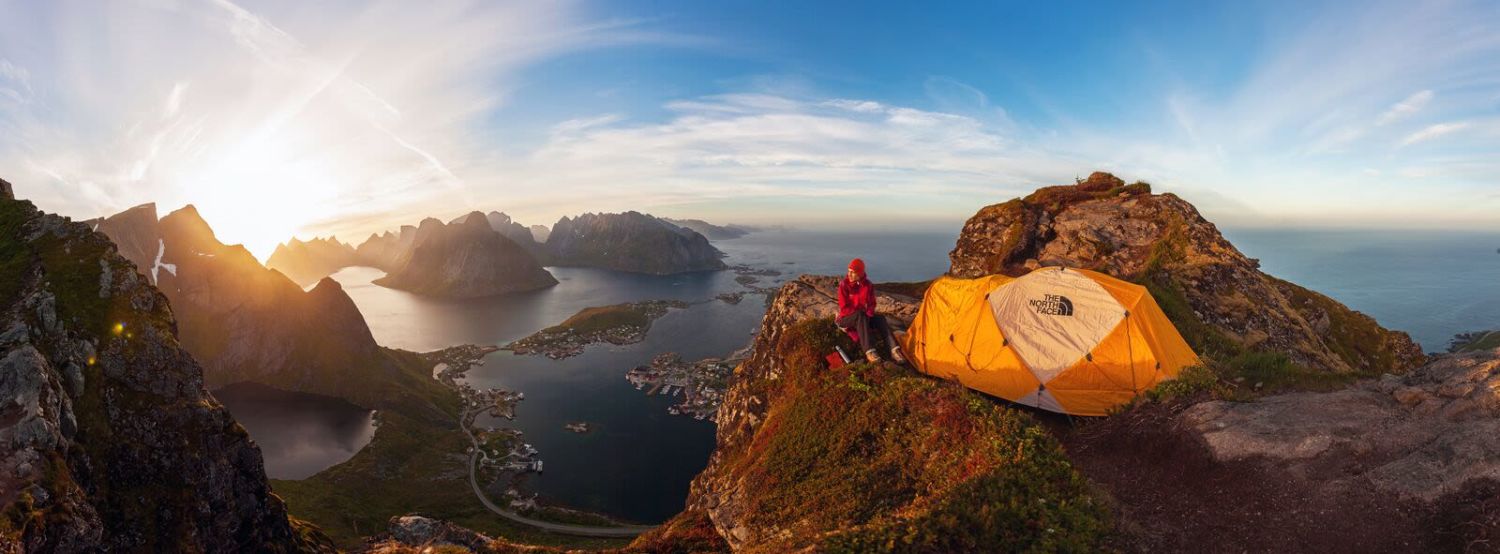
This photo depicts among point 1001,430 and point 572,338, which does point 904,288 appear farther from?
point 572,338

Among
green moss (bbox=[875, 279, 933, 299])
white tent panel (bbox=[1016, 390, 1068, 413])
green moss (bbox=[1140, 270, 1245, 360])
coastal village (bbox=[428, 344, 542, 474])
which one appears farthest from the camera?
coastal village (bbox=[428, 344, 542, 474])

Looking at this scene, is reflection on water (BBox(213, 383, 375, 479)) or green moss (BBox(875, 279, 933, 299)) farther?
reflection on water (BBox(213, 383, 375, 479))

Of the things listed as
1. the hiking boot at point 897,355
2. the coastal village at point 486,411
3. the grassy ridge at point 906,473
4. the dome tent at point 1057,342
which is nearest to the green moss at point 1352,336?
the dome tent at point 1057,342

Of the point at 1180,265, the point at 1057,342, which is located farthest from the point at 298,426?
the point at 1180,265

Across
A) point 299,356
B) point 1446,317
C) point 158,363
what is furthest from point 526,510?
point 1446,317

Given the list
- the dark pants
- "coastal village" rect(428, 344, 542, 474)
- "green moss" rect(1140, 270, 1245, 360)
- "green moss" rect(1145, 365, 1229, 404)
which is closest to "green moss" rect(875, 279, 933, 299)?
"green moss" rect(1140, 270, 1245, 360)

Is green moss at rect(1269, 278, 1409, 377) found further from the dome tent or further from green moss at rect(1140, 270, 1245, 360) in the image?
the dome tent

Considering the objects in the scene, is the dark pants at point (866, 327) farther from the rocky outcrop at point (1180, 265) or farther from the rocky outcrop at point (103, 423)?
the rocky outcrop at point (103, 423)
